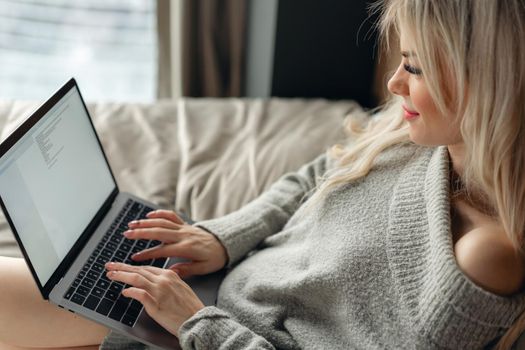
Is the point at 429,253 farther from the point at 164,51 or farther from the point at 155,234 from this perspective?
the point at 164,51

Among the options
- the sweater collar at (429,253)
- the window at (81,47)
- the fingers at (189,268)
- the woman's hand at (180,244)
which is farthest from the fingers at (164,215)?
the window at (81,47)

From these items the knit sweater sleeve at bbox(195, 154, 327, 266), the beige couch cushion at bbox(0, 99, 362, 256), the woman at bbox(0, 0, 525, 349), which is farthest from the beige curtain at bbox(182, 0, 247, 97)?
the woman at bbox(0, 0, 525, 349)

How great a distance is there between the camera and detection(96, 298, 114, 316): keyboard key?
1082 mm

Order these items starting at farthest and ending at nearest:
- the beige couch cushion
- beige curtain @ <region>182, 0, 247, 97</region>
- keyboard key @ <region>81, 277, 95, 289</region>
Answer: beige curtain @ <region>182, 0, 247, 97</region>, the beige couch cushion, keyboard key @ <region>81, 277, 95, 289</region>

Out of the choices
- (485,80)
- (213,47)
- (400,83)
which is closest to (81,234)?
(400,83)

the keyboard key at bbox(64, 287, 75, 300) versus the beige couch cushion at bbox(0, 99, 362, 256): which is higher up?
the keyboard key at bbox(64, 287, 75, 300)

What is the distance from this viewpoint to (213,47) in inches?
97.4

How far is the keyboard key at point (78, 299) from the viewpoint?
108 centimetres

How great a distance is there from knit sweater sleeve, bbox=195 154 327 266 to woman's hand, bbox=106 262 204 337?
203mm

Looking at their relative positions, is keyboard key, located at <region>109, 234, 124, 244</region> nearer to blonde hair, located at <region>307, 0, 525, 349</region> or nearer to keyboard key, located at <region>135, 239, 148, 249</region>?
keyboard key, located at <region>135, 239, 148, 249</region>

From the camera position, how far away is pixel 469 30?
0.94m

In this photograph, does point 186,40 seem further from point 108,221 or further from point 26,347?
point 26,347

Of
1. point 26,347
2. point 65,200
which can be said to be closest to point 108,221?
point 65,200

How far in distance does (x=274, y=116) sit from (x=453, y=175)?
84 centimetres
